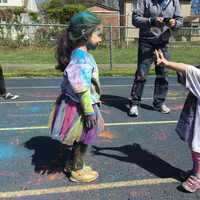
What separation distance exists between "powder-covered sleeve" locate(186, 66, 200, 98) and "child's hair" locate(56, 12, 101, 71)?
989 mm

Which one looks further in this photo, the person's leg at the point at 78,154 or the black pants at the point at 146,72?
the black pants at the point at 146,72

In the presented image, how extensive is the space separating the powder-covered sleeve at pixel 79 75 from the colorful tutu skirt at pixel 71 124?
0.87 feet

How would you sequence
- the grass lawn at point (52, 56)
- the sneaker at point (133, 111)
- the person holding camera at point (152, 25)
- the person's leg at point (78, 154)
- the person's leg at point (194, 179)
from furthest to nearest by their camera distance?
the grass lawn at point (52, 56)
the sneaker at point (133, 111)
the person holding camera at point (152, 25)
the person's leg at point (78, 154)
the person's leg at point (194, 179)

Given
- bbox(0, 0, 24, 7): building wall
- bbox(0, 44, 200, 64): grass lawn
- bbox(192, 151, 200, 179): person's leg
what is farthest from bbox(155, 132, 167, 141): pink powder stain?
bbox(0, 0, 24, 7): building wall

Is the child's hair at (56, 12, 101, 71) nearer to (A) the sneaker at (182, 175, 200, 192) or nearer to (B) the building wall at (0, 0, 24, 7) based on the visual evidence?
(A) the sneaker at (182, 175, 200, 192)

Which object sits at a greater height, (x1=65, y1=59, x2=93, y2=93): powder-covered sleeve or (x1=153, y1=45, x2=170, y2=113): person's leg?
(x1=65, y1=59, x2=93, y2=93): powder-covered sleeve

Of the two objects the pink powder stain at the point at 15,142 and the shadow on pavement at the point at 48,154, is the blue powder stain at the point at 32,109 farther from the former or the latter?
the pink powder stain at the point at 15,142

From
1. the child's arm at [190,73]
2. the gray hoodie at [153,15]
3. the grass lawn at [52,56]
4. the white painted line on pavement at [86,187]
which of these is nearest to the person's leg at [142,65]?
the gray hoodie at [153,15]

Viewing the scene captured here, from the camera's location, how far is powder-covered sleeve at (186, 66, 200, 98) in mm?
3830

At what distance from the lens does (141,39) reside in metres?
6.83

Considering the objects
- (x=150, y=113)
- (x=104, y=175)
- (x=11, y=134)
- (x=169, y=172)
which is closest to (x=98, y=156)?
(x=104, y=175)

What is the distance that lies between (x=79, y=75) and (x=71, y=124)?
519 mm

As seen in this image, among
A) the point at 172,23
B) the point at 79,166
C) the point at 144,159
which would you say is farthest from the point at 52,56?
the point at 79,166

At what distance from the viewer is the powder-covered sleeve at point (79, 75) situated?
3.88 m
